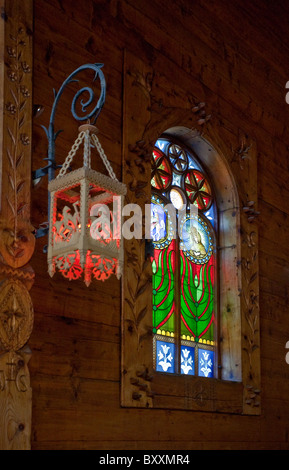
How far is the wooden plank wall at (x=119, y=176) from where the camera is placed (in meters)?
3.83

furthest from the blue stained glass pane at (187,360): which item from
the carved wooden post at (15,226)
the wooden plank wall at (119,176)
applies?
the carved wooden post at (15,226)

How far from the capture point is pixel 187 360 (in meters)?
4.90

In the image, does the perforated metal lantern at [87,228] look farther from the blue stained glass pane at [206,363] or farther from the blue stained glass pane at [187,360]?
the blue stained glass pane at [206,363]

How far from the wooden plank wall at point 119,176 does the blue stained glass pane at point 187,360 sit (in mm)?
311

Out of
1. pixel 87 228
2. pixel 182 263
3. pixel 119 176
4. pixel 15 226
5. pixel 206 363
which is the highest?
pixel 119 176

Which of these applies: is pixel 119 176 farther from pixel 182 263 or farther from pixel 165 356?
→ pixel 165 356

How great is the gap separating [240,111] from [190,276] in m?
1.53

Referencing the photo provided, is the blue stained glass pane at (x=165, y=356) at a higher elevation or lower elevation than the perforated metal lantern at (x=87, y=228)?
lower

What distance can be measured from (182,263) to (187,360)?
661 millimetres

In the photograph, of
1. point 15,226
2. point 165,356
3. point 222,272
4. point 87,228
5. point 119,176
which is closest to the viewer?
point 87,228

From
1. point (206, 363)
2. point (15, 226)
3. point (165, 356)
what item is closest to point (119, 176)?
point (15, 226)

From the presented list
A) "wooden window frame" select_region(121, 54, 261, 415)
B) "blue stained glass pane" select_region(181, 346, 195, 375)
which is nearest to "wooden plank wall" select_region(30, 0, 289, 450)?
"wooden window frame" select_region(121, 54, 261, 415)

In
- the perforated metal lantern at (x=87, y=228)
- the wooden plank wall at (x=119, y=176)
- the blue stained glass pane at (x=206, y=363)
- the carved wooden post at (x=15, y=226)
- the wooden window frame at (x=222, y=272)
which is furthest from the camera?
the blue stained glass pane at (x=206, y=363)

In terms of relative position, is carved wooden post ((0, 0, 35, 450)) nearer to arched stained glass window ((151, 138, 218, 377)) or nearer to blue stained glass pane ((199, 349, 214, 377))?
arched stained glass window ((151, 138, 218, 377))
